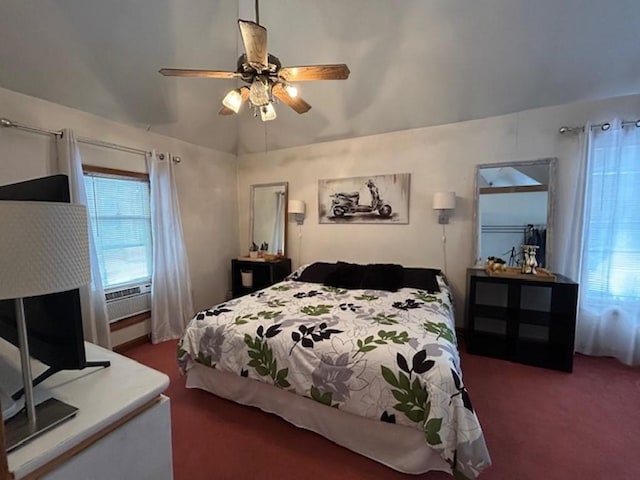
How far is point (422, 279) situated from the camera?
3039mm

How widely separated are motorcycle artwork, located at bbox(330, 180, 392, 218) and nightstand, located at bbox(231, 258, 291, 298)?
105 centimetres

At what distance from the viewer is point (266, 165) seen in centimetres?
439

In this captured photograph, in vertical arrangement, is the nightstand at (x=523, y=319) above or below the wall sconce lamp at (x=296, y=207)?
below

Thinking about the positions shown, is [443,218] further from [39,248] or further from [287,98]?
[39,248]

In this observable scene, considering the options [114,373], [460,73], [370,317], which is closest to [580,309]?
[370,317]

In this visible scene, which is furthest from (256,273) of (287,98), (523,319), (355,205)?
(523,319)

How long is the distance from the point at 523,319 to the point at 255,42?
10.3 feet

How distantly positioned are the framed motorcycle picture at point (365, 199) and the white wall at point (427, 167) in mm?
85

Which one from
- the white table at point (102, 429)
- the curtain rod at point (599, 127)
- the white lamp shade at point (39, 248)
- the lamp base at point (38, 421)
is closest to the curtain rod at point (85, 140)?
the white table at point (102, 429)

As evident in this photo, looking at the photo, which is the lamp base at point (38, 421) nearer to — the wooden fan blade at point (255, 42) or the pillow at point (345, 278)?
the wooden fan blade at point (255, 42)

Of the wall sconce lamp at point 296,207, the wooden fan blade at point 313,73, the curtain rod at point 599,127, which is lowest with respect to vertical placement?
the wall sconce lamp at point 296,207

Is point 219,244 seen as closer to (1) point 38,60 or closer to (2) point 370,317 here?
(1) point 38,60

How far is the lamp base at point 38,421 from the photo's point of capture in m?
0.68

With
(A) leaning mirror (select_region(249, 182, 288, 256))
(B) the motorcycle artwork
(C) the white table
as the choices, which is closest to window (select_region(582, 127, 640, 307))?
(B) the motorcycle artwork
